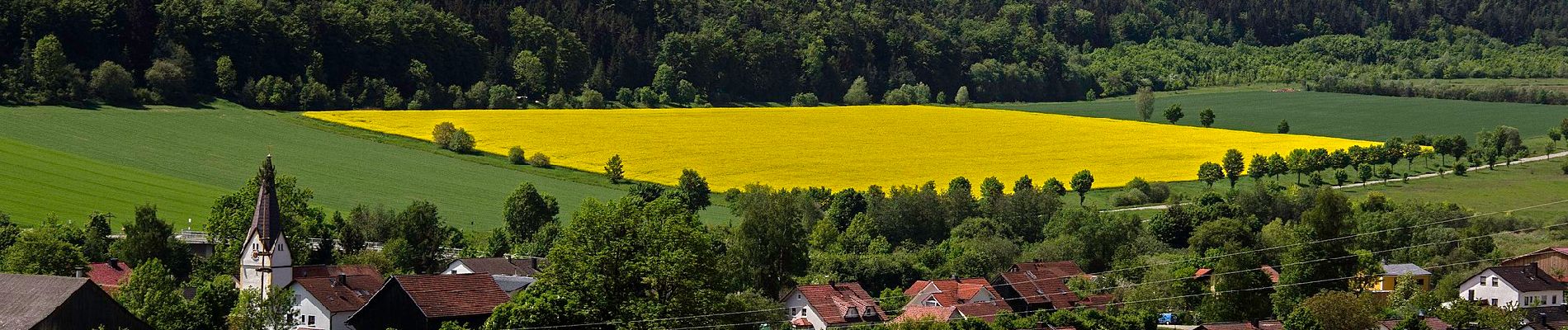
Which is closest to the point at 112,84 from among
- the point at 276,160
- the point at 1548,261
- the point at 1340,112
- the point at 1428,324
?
the point at 276,160

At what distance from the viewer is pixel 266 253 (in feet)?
189

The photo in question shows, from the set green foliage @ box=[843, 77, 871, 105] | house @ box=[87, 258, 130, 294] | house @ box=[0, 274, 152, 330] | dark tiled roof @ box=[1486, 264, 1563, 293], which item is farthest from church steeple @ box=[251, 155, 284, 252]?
green foliage @ box=[843, 77, 871, 105]

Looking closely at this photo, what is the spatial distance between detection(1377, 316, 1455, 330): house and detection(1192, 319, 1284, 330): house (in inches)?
114

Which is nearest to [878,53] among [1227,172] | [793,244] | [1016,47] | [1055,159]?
[1016,47]

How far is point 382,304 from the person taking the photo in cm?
5541

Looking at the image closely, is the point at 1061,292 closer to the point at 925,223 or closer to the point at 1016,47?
the point at 925,223

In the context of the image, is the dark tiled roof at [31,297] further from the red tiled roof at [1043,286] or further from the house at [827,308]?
the red tiled roof at [1043,286]

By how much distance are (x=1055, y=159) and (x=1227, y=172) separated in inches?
448

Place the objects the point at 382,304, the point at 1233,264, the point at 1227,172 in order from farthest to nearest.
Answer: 1. the point at 1227,172
2. the point at 1233,264
3. the point at 382,304

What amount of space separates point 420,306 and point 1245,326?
2376 centimetres

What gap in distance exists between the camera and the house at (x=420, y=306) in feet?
181

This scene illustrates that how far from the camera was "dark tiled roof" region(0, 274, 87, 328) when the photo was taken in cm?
5094

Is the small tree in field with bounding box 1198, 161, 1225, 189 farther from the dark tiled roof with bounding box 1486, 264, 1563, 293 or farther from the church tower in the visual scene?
the church tower

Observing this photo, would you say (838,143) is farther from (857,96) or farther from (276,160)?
(276,160)
